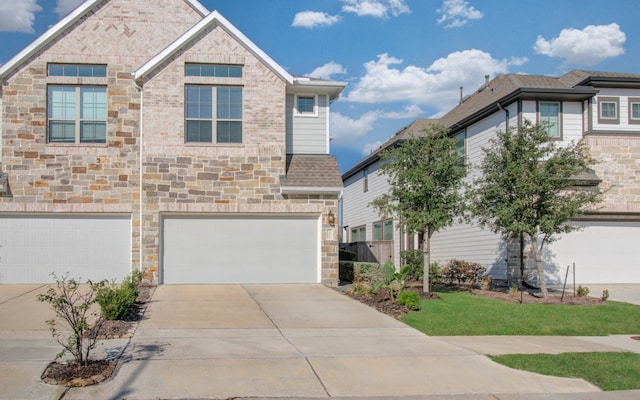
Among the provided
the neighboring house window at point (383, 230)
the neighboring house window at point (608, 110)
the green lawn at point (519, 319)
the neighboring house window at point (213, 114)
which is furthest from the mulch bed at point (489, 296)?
the neighboring house window at point (383, 230)

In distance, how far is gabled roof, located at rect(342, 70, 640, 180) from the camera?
2028 cm

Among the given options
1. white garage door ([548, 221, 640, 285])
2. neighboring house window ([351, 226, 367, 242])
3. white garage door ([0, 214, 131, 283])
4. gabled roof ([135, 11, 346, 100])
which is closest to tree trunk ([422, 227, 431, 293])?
white garage door ([548, 221, 640, 285])

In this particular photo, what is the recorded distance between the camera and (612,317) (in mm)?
14266

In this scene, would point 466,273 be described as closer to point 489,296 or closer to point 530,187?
point 489,296

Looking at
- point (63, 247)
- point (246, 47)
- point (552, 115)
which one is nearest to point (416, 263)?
point (552, 115)

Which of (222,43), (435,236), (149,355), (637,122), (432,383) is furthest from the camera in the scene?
(435,236)

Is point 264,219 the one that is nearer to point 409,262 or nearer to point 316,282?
point 316,282

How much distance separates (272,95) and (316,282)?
6.13 m

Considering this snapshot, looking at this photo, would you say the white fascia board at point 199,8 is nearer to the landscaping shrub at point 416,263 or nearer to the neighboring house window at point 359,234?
the landscaping shrub at point 416,263

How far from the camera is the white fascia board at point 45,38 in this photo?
59.5ft

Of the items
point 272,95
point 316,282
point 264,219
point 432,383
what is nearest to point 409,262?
point 316,282

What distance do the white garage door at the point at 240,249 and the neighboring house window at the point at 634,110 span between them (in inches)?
478

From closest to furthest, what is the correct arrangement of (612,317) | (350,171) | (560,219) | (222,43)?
(612,317)
(560,219)
(222,43)
(350,171)

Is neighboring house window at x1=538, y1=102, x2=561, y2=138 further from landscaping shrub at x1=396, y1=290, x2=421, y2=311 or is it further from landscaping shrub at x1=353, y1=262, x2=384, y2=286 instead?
A: landscaping shrub at x1=396, y1=290, x2=421, y2=311
